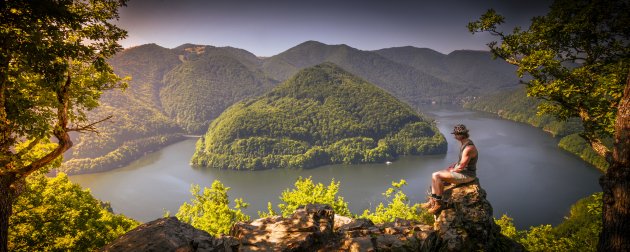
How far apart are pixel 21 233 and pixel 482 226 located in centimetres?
1849

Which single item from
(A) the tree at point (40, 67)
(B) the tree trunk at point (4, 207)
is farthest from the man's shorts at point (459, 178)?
(B) the tree trunk at point (4, 207)

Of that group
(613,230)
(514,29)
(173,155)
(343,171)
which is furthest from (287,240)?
(173,155)

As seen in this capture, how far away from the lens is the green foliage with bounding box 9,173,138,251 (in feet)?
47.1

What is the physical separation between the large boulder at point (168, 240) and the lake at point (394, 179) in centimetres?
8820

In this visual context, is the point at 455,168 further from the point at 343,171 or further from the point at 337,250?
the point at 343,171

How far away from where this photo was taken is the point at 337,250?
990 centimetres

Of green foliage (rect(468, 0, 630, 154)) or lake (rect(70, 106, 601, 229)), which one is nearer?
green foliage (rect(468, 0, 630, 154))

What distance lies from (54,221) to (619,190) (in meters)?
21.6

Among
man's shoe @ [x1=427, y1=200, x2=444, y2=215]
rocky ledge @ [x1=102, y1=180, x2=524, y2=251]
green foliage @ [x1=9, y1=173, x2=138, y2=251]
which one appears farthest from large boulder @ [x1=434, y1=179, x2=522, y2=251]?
green foliage @ [x1=9, y1=173, x2=138, y2=251]

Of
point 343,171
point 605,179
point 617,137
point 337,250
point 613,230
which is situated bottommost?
point 343,171

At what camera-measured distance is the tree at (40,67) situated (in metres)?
7.73

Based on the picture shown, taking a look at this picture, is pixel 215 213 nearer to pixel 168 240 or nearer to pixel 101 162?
pixel 168 240

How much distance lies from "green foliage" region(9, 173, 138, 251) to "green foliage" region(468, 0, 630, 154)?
69.5ft

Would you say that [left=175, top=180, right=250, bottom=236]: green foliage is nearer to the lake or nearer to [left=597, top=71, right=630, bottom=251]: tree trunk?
[left=597, top=71, right=630, bottom=251]: tree trunk
